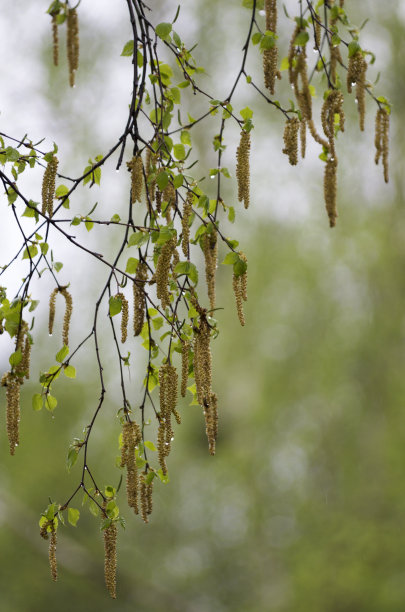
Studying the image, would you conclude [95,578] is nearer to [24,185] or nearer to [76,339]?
[76,339]

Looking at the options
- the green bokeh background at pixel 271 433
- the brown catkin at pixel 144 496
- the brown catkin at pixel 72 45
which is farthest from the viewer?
the green bokeh background at pixel 271 433

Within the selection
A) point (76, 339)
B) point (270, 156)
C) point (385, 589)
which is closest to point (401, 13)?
point (270, 156)

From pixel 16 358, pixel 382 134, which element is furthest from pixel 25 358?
pixel 382 134

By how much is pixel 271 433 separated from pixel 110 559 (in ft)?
13.1

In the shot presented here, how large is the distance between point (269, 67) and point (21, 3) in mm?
5319

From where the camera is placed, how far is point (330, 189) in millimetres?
1170

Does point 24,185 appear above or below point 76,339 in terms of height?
above

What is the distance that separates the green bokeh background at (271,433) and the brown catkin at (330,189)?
391cm

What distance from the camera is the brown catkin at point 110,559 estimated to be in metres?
1.23

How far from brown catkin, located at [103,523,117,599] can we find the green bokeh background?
368 cm

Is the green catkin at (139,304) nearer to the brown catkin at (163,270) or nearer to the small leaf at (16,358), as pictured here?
the brown catkin at (163,270)

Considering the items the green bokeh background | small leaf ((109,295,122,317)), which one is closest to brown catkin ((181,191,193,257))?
small leaf ((109,295,122,317))

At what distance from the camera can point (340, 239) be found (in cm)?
522

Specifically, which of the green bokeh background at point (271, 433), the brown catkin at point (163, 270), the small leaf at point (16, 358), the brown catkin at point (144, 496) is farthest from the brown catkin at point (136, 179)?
the green bokeh background at point (271, 433)
